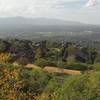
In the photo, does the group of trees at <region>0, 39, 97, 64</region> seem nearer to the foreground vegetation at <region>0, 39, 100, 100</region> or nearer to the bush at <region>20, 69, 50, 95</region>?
the foreground vegetation at <region>0, 39, 100, 100</region>

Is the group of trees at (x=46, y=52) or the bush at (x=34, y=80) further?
the group of trees at (x=46, y=52)

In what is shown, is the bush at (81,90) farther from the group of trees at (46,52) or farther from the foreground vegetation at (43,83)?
the group of trees at (46,52)

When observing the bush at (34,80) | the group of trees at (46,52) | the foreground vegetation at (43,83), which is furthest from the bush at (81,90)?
the group of trees at (46,52)

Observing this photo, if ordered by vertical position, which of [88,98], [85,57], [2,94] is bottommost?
[85,57]

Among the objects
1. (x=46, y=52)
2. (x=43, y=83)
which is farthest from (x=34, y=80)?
(x=46, y=52)

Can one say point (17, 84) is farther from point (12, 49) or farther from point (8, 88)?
point (12, 49)

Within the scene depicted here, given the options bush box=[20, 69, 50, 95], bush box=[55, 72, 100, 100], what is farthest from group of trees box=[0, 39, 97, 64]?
bush box=[55, 72, 100, 100]

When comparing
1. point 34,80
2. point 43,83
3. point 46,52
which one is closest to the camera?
point 43,83

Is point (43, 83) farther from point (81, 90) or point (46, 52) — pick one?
point (46, 52)

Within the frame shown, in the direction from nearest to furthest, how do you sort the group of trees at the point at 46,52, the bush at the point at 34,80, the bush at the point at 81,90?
the bush at the point at 81,90
the bush at the point at 34,80
the group of trees at the point at 46,52

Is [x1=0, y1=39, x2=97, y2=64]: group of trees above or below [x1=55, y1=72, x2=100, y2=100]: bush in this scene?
below

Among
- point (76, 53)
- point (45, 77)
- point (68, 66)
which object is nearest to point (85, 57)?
point (76, 53)
